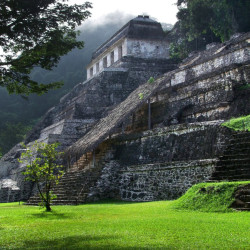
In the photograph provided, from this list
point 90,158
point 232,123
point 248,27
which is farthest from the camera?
point 248,27

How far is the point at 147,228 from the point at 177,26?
22.2 metres

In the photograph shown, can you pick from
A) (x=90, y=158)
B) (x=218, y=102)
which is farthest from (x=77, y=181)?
(x=218, y=102)

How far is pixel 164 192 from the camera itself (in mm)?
9953

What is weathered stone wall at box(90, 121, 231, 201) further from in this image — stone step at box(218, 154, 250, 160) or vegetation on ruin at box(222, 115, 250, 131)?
stone step at box(218, 154, 250, 160)

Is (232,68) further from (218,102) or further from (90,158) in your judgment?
(90,158)

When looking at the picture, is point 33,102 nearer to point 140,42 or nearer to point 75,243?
point 140,42

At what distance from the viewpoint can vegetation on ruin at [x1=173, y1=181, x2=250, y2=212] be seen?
654 centimetres

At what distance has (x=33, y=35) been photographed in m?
6.33

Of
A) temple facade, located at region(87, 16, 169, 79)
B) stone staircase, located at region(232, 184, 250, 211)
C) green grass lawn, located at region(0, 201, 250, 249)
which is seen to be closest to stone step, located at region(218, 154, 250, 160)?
stone staircase, located at region(232, 184, 250, 211)

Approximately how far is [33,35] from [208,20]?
649 inches

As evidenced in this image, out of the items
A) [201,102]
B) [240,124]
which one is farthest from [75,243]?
[201,102]

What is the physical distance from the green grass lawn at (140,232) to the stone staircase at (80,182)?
4.64 m

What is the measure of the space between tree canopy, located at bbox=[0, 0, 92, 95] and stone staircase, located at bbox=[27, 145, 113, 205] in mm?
5339

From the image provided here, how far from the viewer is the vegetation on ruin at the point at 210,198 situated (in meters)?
6.54
